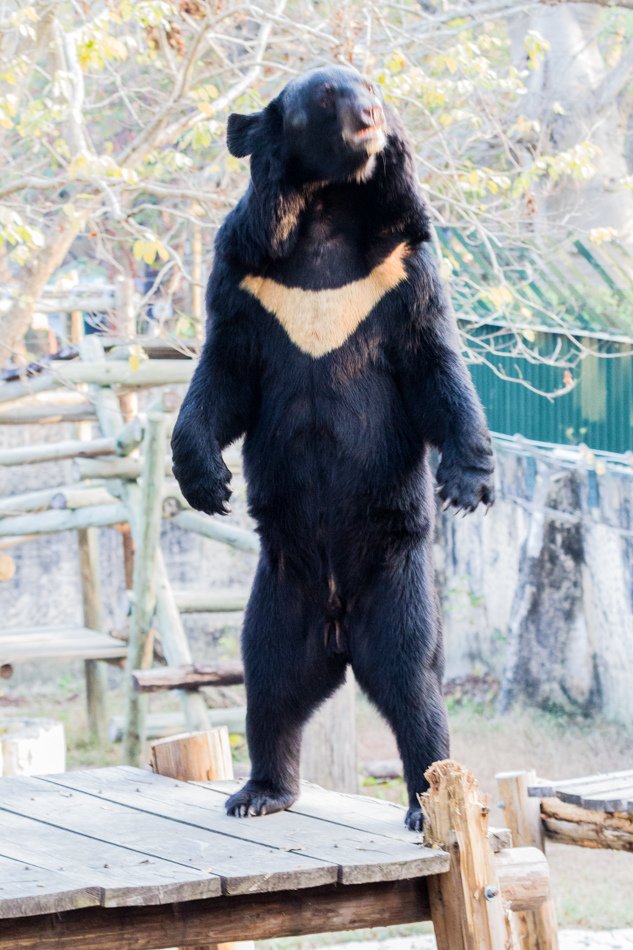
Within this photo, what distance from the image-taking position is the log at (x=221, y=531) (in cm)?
841

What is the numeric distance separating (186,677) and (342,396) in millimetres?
4826

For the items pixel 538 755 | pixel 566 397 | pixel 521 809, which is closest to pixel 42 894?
pixel 521 809

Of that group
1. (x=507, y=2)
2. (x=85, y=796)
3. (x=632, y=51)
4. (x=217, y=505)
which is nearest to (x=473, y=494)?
(x=217, y=505)

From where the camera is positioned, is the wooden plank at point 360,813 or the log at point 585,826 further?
the log at point 585,826

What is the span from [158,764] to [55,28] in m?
3.42

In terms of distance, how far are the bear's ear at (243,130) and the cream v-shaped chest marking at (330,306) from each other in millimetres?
345

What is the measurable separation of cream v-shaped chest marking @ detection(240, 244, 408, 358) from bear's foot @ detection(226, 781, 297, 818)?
113cm

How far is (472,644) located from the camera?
11.5m

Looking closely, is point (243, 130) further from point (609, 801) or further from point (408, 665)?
point (609, 801)

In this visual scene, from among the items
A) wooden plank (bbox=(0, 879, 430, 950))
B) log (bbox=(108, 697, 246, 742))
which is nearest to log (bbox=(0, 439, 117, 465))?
log (bbox=(108, 697, 246, 742))

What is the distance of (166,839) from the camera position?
10.8ft

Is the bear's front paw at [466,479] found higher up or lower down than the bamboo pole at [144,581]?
higher up

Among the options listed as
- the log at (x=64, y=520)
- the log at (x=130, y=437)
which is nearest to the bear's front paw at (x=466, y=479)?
the log at (x=130, y=437)

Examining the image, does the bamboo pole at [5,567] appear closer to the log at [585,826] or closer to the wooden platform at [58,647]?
the wooden platform at [58,647]
